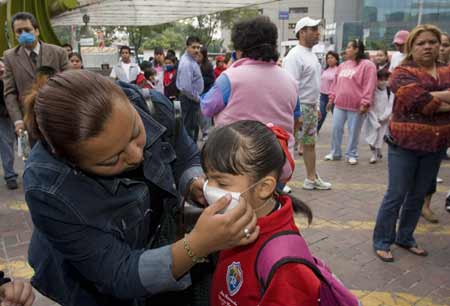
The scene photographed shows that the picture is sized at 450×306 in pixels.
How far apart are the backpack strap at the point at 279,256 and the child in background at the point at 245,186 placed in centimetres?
4

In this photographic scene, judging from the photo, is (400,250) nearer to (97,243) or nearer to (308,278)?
(308,278)

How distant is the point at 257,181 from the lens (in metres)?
1.52

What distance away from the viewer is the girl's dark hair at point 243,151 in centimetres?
148

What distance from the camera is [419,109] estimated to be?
9.64 feet

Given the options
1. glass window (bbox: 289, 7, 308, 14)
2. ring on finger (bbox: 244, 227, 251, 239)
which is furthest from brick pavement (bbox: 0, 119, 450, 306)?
glass window (bbox: 289, 7, 308, 14)

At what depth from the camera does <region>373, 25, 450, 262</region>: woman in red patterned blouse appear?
2.93m

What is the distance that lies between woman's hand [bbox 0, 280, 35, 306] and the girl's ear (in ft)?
3.09

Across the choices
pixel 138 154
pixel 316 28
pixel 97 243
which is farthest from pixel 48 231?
pixel 316 28

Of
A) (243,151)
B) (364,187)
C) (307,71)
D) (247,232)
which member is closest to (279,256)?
(247,232)

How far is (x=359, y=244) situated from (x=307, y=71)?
2.02 m

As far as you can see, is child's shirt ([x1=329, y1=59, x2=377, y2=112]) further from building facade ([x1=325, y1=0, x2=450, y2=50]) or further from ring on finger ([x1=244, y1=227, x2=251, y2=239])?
building facade ([x1=325, y1=0, x2=450, y2=50])

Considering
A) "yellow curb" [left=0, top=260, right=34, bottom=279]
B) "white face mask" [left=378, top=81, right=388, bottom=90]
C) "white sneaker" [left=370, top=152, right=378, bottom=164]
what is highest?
"white face mask" [left=378, top=81, right=388, bottom=90]

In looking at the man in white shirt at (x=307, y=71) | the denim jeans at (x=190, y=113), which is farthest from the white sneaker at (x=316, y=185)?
the denim jeans at (x=190, y=113)

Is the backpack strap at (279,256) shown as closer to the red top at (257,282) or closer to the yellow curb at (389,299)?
the red top at (257,282)
